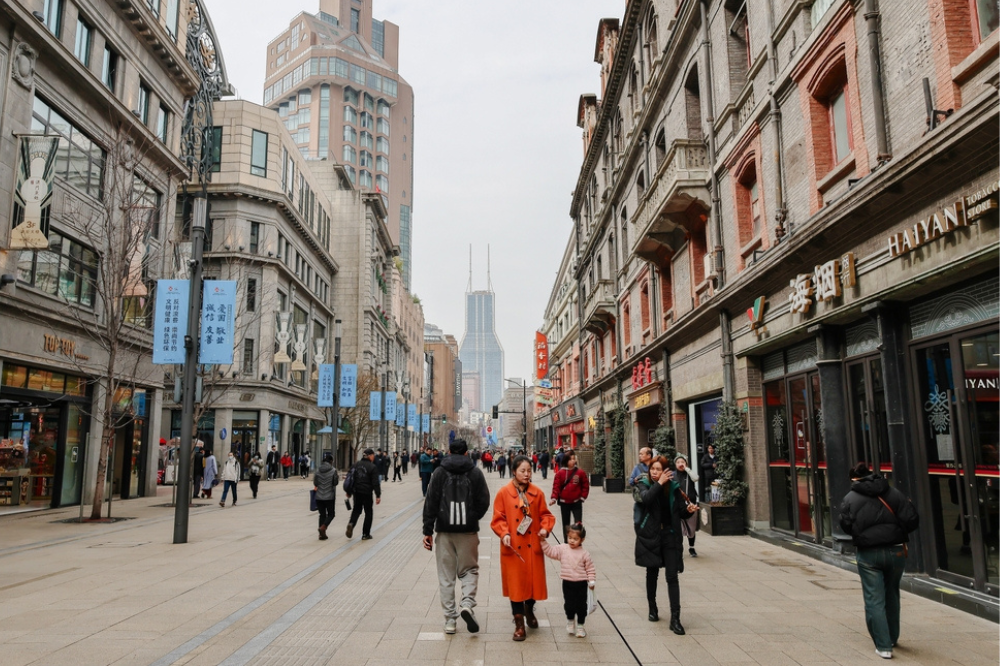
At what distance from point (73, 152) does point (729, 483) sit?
1891 cm

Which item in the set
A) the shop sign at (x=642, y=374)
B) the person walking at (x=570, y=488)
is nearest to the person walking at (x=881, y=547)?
the person walking at (x=570, y=488)

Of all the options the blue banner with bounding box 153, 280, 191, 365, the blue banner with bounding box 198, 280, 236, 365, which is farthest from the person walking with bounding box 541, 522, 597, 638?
the blue banner with bounding box 153, 280, 191, 365

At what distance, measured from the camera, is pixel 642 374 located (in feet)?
78.4

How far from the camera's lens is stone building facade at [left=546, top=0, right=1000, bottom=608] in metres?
7.99

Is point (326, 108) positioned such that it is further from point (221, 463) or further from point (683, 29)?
point (683, 29)

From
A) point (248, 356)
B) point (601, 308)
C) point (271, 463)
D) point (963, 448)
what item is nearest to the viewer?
point (963, 448)

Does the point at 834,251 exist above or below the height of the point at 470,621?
above

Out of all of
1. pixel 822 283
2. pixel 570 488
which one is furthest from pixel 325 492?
pixel 822 283

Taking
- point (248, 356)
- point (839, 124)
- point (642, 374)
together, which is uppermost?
point (248, 356)

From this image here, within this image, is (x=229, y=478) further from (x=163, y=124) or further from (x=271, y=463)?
(x=271, y=463)

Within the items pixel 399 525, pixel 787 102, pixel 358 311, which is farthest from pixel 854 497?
pixel 358 311

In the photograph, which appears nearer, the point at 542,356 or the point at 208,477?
the point at 208,477

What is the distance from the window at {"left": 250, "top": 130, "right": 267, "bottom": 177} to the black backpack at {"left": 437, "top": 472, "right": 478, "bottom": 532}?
38692 mm

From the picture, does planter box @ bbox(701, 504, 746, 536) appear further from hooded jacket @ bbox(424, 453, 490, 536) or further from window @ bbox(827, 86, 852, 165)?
hooded jacket @ bbox(424, 453, 490, 536)
